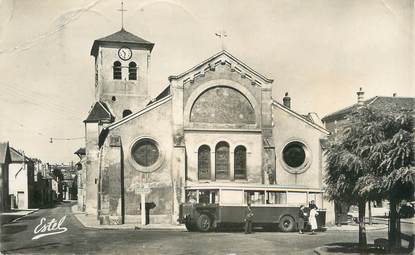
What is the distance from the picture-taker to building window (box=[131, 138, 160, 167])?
3016 centimetres

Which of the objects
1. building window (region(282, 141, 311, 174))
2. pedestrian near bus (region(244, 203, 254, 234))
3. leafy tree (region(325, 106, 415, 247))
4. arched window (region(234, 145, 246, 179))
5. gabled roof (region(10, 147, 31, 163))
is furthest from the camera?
gabled roof (region(10, 147, 31, 163))

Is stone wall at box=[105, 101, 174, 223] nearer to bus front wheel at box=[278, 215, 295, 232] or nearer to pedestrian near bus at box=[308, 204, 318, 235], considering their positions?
bus front wheel at box=[278, 215, 295, 232]

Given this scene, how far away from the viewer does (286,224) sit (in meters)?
26.1

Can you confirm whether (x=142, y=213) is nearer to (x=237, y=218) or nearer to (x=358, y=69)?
(x=237, y=218)

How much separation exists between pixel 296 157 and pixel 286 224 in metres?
7.04

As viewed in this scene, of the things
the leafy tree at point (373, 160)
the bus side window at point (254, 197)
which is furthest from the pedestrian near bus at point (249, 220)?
the leafy tree at point (373, 160)

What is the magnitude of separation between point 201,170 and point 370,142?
15.7 m

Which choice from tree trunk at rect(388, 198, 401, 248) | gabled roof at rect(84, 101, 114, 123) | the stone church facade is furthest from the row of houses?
tree trunk at rect(388, 198, 401, 248)

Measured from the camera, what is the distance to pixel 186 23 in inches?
858

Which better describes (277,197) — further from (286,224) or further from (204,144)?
(204,144)

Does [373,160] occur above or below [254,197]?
above

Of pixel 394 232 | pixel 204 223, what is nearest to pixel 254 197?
pixel 204 223

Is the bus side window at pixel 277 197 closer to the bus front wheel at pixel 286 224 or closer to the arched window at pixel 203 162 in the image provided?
the bus front wheel at pixel 286 224

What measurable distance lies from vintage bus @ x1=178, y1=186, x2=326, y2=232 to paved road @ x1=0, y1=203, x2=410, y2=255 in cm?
112
